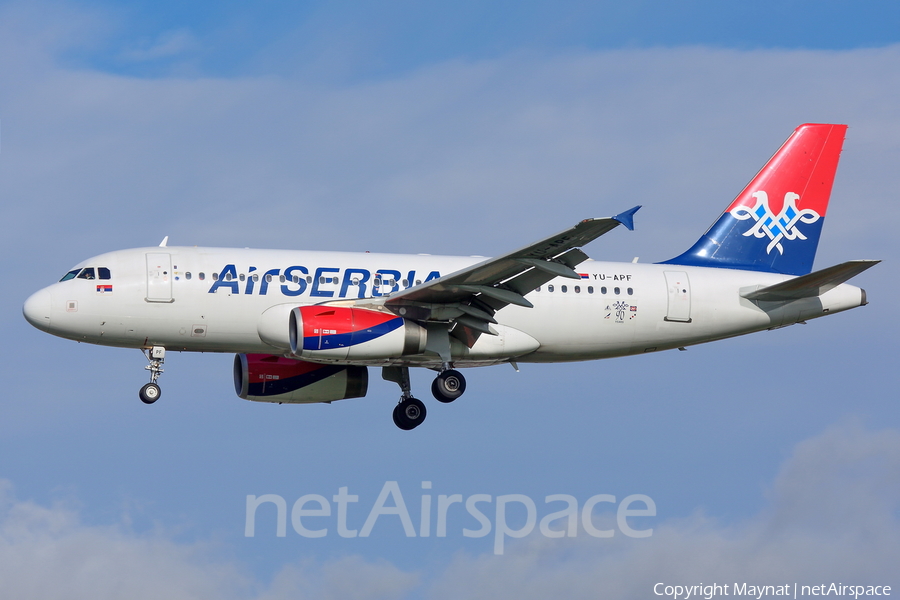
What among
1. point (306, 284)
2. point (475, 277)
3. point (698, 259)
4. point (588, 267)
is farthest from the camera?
point (698, 259)

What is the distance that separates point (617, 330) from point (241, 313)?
1012 centimetres

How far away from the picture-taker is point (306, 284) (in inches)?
1261

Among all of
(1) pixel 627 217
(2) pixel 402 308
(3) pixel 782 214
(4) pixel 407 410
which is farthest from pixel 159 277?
(3) pixel 782 214

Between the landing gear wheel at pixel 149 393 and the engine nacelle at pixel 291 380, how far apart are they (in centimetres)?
392

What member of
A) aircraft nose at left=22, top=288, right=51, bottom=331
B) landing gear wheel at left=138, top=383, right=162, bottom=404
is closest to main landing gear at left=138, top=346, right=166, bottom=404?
landing gear wheel at left=138, top=383, right=162, bottom=404

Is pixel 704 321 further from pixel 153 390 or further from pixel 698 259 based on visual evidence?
pixel 153 390

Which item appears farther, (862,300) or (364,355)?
(862,300)

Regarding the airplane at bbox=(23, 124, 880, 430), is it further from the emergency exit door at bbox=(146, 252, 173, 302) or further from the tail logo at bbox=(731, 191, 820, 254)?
the tail logo at bbox=(731, 191, 820, 254)

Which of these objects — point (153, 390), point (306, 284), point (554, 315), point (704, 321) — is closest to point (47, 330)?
point (153, 390)

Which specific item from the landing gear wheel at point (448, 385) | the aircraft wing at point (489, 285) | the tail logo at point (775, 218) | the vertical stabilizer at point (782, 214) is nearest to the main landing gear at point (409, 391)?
the landing gear wheel at point (448, 385)

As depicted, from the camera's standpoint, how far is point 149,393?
31750 millimetres

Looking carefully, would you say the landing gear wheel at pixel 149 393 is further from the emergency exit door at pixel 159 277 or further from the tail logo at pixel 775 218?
the tail logo at pixel 775 218

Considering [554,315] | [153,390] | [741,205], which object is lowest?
[153,390]

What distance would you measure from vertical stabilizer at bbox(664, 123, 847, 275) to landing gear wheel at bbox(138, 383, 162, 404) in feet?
49.4
